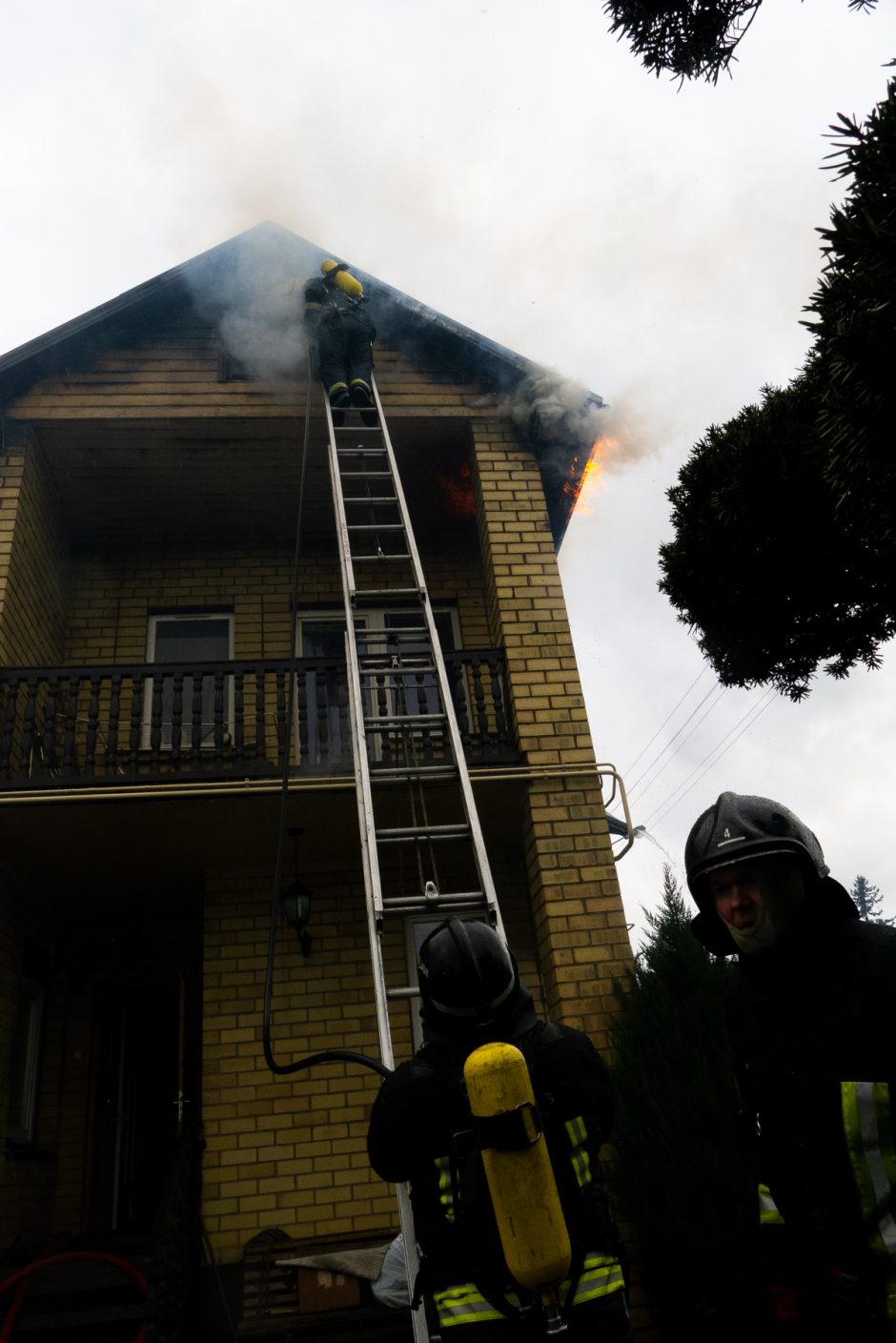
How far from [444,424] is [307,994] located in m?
5.03

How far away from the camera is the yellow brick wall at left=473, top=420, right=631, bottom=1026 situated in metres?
6.25

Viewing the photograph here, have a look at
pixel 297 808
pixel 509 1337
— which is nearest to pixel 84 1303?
pixel 297 808

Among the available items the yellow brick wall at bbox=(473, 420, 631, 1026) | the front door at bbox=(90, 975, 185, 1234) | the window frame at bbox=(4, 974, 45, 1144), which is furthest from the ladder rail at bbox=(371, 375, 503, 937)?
the window frame at bbox=(4, 974, 45, 1144)

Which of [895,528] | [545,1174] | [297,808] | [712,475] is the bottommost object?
Result: [545,1174]

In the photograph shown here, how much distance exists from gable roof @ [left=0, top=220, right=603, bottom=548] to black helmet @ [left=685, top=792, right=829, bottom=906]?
6.48 metres

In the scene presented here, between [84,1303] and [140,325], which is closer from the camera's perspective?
[84,1303]

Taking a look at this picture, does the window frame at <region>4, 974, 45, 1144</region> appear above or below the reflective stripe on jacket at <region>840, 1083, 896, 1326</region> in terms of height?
above

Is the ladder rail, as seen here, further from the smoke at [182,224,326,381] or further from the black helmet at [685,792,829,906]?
the smoke at [182,224,326,381]

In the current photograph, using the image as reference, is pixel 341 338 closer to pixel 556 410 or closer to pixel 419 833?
pixel 556 410

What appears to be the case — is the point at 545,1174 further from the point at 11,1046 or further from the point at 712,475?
the point at 11,1046

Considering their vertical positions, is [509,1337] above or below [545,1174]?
below

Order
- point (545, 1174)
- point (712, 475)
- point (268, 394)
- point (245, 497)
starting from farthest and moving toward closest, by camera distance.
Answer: point (245, 497), point (268, 394), point (712, 475), point (545, 1174)

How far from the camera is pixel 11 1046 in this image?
772cm

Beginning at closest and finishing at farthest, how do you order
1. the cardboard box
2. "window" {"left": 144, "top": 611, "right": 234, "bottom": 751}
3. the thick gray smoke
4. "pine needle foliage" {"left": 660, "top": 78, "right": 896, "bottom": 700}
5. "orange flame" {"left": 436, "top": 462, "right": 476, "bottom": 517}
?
"pine needle foliage" {"left": 660, "top": 78, "right": 896, "bottom": 700}, the cardboard box, the thick gray smoke, "window" {"left": 144, "top": 611, "right": 234, "bottom": 751}, "orange flame" {"left": 436, "top": 462, "right": 476, "bottom": 517}
